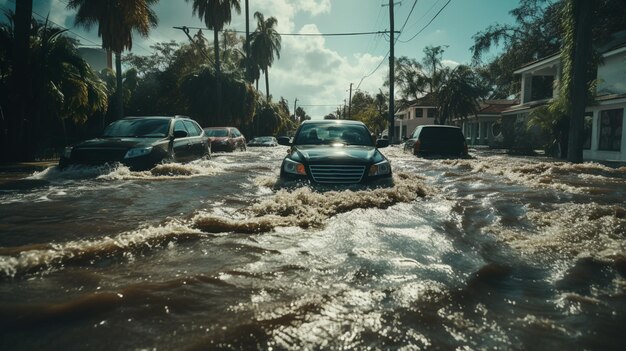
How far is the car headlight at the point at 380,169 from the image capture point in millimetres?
6523

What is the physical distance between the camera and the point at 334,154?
262 inches

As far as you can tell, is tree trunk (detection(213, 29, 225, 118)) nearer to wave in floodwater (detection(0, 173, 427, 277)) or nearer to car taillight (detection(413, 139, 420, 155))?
car taillight (detection(413, 139, 420, 155))

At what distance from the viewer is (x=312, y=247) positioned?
12.0 feet

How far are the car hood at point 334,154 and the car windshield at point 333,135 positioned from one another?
36cm

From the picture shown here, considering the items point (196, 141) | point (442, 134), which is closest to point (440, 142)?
point (442, 134)

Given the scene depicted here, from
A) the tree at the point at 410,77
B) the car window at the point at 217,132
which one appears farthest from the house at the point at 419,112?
the car window at the point at 217,132

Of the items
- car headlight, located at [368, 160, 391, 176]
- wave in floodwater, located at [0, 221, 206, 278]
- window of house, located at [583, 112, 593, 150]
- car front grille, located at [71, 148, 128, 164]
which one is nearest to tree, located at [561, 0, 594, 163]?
window of house, located at [583, 112, 593, 150]

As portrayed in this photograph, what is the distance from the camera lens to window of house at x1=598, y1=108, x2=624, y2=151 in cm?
2019

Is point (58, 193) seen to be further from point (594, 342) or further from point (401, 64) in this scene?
point (401, 64)

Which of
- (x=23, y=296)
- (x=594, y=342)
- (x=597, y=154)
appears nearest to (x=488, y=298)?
(x=594, y=342)

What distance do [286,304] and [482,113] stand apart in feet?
138

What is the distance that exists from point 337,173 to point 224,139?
14035mm

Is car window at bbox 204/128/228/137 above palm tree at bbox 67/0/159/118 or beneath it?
beneath

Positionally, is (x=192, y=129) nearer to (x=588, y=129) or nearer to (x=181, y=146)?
(x=181, y=146)
